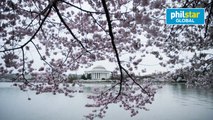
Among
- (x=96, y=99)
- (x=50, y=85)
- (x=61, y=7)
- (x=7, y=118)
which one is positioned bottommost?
(x=7, y=118)

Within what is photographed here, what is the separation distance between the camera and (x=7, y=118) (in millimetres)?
11727

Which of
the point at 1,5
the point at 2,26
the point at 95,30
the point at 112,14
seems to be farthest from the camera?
the point at 95,30

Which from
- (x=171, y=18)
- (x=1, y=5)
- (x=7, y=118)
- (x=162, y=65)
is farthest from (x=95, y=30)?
(x=7, y=118)

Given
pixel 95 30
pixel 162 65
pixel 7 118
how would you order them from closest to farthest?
1. pixel 95 30
2. pixel 162 65
3. pixel 7 118

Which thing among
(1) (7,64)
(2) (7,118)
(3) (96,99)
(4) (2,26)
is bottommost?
(2) (7,118)

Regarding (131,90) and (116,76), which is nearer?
(116,76)

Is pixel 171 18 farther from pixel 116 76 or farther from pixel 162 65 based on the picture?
pixel 162 65

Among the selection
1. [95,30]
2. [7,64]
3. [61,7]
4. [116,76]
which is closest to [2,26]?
[7,64]

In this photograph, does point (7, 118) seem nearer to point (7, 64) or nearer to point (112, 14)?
point (7, 64)

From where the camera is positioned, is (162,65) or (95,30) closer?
(95,30)

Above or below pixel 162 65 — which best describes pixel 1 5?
above

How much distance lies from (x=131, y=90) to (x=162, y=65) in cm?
204

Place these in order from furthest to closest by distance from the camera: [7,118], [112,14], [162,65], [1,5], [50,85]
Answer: [7,118] < [162,65] < [50,85] < [112,14] < [1,5]

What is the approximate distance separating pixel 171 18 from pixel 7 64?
4.36 metres
